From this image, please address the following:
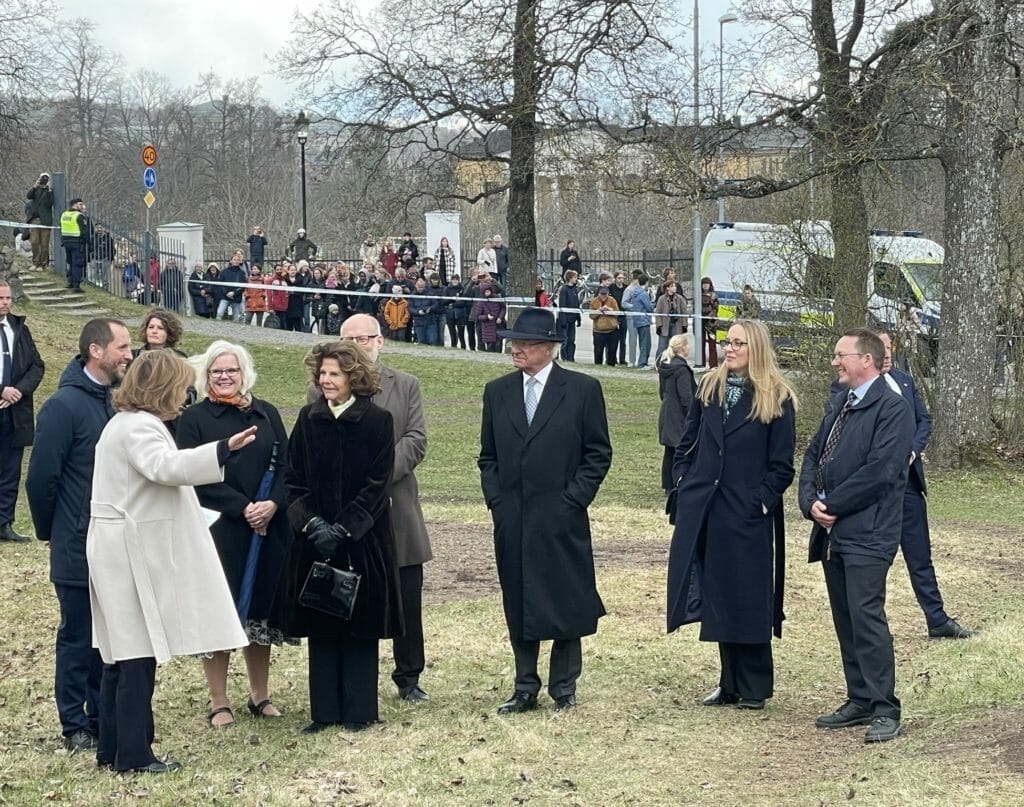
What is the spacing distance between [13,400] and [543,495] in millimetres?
6465

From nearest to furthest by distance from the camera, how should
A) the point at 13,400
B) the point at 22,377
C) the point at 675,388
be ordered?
the point at 13,400, the point at 22,377, the point at 675,388

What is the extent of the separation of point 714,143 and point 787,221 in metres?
1.88

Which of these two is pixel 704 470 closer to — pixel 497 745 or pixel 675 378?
pixel 497 745

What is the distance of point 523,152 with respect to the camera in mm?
31812

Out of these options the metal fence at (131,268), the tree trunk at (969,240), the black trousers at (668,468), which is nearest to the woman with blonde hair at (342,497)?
the black trousers at (668,468)

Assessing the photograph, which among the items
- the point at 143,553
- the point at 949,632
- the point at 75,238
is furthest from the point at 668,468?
the point at 75,238

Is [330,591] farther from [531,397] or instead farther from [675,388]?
[675,388]

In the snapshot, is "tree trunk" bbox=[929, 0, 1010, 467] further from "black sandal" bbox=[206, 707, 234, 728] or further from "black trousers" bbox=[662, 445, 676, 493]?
"black sandal" bbox=[206, 707, 234, 728]

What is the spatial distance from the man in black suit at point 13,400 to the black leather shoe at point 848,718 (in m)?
7.48

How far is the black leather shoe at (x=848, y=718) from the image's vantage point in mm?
7754

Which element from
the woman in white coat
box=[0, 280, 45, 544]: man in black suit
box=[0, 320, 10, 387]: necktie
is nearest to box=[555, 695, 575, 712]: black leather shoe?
the woman in white coat

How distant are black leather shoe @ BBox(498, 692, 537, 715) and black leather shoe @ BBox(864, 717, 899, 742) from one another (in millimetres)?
1701

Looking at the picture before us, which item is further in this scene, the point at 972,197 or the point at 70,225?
the point at 70,225

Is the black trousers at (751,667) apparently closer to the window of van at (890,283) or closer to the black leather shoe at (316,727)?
the black leather shoe at (316,727)
